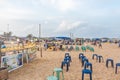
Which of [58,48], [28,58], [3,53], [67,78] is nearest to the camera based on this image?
[67,78]

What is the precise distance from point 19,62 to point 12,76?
7.90 feet

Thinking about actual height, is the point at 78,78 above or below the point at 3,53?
below

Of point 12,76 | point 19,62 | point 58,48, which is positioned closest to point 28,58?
point 19,62

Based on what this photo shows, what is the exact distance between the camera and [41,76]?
11.7 m

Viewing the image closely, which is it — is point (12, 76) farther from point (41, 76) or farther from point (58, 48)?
point (58, 48)

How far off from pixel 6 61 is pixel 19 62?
7.47ft

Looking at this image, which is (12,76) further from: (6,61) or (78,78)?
(78,78)

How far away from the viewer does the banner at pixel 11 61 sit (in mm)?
11672

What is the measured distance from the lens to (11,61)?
1245 centimetres

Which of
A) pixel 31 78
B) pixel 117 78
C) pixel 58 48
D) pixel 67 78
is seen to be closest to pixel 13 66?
pixel 31 78

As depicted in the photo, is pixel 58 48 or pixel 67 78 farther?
pixel 58 48

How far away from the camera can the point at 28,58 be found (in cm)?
1730

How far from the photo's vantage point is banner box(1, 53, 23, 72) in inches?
460

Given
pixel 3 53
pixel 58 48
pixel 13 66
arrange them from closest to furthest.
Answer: pixel 13 66 → pixel 3 53 → pixel 58 48
